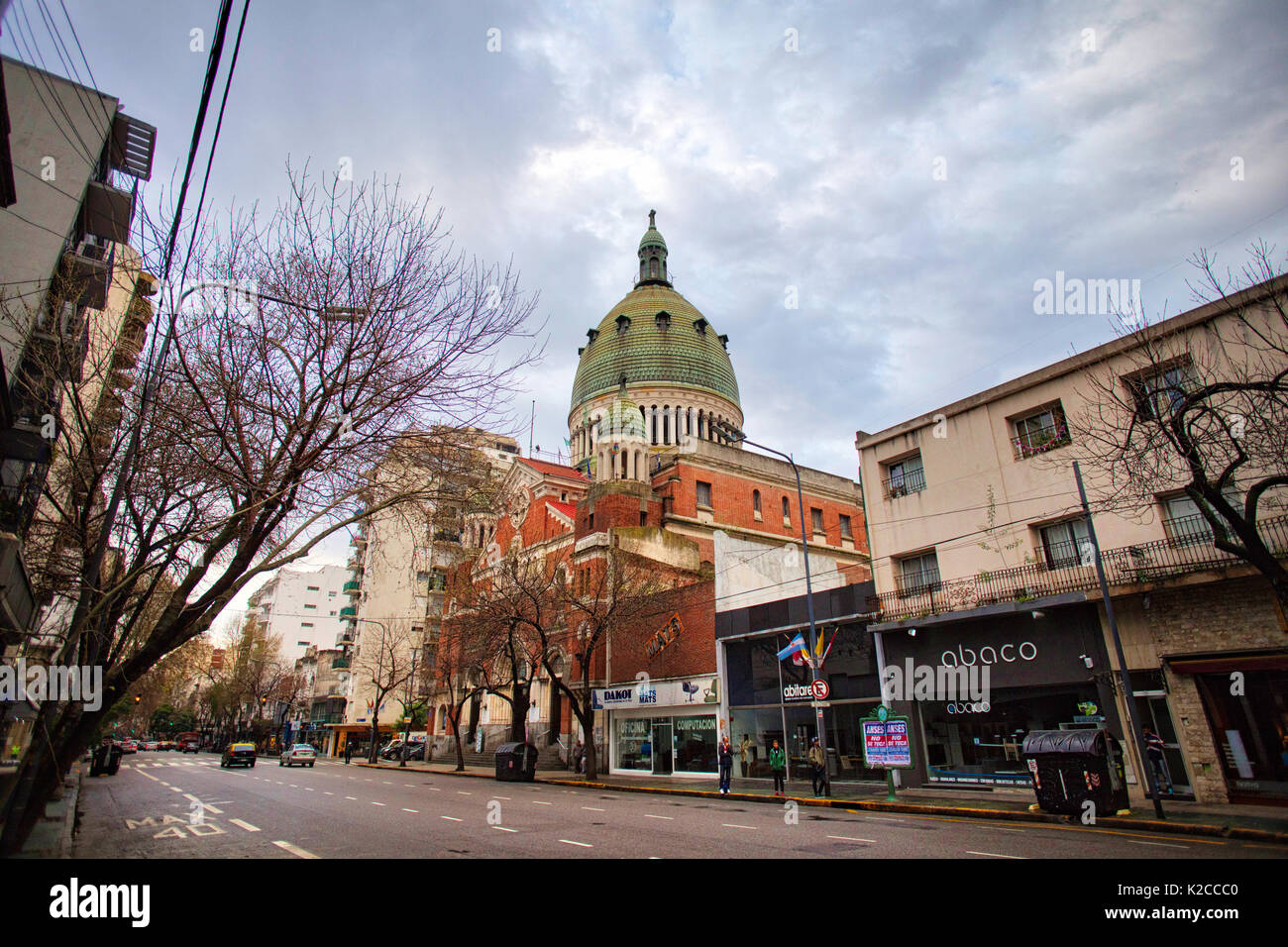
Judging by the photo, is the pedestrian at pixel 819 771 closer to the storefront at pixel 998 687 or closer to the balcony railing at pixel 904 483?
the storefront at pixel 998 687

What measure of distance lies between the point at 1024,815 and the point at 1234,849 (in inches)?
197

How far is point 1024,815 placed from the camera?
50.3ft

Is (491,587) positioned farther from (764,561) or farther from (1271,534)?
(1271,534)

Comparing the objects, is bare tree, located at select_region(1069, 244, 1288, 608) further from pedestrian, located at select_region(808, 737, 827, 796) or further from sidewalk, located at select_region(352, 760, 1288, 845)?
pedestrian, located at select_region(808, 737, 827, 796)

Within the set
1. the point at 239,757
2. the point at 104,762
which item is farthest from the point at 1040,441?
the point at 104,762

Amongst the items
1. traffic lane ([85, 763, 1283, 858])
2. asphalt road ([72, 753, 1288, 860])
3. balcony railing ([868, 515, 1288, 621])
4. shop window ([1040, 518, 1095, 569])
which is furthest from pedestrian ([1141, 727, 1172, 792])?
traffic lane ([85, 763, 1283, 858])

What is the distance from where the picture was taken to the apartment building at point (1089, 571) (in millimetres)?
16562

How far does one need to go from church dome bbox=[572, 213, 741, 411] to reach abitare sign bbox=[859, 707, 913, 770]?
41927 mm

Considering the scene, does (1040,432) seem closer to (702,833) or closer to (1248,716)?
(1248,716)

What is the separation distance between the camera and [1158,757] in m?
17.3

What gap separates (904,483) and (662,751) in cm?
1641

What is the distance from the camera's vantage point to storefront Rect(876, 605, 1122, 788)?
19.2 m

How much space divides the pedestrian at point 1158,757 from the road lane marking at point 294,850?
18.2 metres
